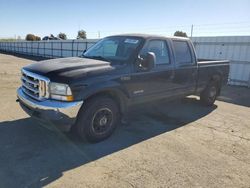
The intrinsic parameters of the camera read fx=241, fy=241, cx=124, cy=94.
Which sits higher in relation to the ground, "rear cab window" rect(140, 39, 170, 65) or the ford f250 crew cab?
"rear cab window" rect(140, 39, 170, 65)

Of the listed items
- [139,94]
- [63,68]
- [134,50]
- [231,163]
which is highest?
[134,50]

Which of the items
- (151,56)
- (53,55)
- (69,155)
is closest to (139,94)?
(151,56)

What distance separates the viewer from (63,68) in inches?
158

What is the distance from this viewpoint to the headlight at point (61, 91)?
374cm

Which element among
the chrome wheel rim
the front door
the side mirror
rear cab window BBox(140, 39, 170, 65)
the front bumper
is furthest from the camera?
rear cab window BBox(140, 39, 170, 65)

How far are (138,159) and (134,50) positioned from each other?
2097mm

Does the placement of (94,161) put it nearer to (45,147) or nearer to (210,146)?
(45,147)

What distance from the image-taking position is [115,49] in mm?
5059

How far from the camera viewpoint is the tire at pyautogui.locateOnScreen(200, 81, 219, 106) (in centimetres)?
719

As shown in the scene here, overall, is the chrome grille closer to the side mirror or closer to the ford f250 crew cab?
the ford f250 crew cab

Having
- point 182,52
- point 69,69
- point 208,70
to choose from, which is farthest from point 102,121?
point 208,70

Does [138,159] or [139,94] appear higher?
[139,94]

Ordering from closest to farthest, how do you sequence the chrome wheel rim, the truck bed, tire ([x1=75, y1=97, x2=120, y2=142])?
tire ([x1=75, y1=97, x2=120, y2=142])
the chrome wheel rim
the truck bed

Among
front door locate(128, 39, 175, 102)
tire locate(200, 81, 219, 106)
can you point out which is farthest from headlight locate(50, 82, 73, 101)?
tire locate(200, 81, 219, 106)
